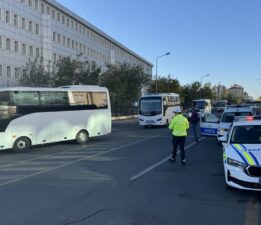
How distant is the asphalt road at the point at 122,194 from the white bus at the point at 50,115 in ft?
→ 14.6

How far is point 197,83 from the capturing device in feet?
413

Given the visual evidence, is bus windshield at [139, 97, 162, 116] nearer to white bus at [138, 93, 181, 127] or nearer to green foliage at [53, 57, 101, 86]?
white bus at [138, 93, 181, 127]

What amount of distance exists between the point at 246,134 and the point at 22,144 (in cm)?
1244

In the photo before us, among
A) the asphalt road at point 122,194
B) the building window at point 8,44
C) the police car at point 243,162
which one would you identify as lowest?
the asphalt road at point 122,194

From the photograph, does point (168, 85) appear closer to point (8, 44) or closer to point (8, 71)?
point (8, 71)

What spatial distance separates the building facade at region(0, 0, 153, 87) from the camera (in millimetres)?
64562

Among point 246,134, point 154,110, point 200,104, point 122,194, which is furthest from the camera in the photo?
point 200,104

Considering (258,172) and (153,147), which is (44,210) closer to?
(258,172)

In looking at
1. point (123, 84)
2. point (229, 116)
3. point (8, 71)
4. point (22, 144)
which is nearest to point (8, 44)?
point (8, 71)

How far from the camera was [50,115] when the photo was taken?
2262 cm

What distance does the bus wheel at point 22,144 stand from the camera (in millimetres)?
20641

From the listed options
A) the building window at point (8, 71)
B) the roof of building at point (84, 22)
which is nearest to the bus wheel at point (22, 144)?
the building window at point (8, 71)

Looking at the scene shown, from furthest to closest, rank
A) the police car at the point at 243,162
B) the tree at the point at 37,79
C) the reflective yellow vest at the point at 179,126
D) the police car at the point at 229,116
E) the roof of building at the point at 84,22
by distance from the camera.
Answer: the roof of building at the point at 84,22, the tree at the point at 37,79, the police car at the point at 229,116, the reflective yellow vest at the point at 179,126, the police car at the point at 243,162

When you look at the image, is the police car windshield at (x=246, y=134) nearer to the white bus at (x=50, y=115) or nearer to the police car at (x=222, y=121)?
the police car at (x=222, y=121)
